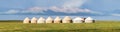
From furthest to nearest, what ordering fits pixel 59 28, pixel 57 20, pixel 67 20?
pixel 57 20
pixel 67 20
pixel 59 28

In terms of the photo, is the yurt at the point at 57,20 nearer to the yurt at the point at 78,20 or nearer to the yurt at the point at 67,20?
the yurt at the point at 67,20

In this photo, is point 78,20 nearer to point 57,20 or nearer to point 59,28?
point 57,20

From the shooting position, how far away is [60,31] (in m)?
72.2

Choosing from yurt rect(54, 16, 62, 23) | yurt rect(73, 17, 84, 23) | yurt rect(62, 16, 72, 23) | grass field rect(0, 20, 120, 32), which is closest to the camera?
grass field rect(0, 20, 120, 32)

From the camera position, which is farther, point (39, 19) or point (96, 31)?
point (39, 19)

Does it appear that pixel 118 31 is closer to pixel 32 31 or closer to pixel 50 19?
pixel 32 31

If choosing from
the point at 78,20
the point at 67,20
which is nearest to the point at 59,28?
the point at 67,20

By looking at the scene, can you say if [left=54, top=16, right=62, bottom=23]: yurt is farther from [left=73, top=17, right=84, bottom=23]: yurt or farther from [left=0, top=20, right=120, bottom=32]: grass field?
[left=0, top=20, right=120, bottom=32]: grass field

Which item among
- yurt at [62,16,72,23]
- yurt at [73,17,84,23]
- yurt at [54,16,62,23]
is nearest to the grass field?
yurt at [54,16,62,23]

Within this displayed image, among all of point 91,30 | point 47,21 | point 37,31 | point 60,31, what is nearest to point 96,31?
point 91,30

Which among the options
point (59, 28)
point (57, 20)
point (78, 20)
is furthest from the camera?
point (78, 20)

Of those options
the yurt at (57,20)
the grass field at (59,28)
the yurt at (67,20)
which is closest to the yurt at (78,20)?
the yurt at (67,20)

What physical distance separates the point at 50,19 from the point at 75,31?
4606cm

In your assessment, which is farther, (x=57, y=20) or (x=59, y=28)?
(x=57, y=20)
